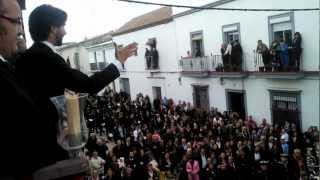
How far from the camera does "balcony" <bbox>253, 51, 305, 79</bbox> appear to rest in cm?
1470

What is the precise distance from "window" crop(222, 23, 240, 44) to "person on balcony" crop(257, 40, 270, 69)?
198cm

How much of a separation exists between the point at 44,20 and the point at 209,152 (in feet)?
34.8

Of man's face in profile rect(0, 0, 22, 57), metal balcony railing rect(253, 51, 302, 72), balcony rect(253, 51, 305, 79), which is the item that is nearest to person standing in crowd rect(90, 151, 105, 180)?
balcony rect(253, 51, 305, 79)

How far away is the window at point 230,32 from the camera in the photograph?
18.0m

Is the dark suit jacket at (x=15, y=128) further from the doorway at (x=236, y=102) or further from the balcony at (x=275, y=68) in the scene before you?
the doorway at (x=236, y=102)

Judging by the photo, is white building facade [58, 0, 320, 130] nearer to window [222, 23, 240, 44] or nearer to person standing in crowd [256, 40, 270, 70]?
window [222, 23, 240, 44]

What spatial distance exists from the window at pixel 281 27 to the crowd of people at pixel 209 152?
3.23 m

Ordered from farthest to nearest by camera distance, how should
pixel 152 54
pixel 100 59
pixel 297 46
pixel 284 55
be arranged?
pixel 100 59 → pixel 152 54 → pixel 284 55 → pixel 297 46

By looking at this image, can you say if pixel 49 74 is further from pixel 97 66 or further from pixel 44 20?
pixel 97 66

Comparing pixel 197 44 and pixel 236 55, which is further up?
pixel 197 44

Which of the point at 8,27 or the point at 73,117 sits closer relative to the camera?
the point at 8,27

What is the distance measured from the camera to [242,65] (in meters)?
17.8

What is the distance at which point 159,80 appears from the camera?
25656 millimetres

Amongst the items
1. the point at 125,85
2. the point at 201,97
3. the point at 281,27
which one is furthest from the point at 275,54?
the point at 125,85
